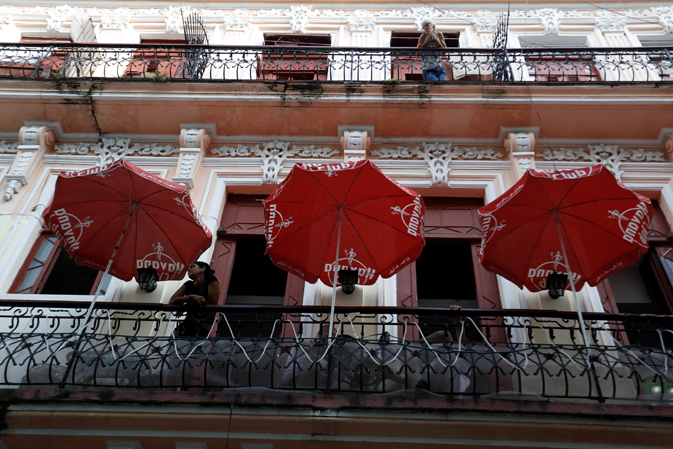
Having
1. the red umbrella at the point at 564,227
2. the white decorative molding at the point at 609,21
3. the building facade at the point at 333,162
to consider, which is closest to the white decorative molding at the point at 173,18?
the building facade at the point at 333,162

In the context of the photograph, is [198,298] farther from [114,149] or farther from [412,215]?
[114,149]

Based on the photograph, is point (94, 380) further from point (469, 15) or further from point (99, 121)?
point (469, 15)

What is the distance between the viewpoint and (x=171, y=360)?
5.16 meters

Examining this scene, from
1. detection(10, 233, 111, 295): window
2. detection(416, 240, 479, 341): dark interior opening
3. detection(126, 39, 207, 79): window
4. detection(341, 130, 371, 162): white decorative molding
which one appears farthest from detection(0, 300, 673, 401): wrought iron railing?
detection(126, 39, 207, 79): window

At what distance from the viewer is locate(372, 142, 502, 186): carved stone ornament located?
804cm

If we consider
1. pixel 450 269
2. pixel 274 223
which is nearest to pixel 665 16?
pixel 450 269

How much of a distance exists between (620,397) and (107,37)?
10276mm

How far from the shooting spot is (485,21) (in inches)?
416

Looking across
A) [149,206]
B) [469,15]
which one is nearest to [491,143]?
[469,15]

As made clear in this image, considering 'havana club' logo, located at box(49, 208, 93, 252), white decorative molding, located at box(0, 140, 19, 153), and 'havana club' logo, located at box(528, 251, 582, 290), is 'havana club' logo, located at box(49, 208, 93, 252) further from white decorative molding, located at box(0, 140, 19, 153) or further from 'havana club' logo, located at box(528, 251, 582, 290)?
'havana club' logo, located at box(528, 251, 582, 290)

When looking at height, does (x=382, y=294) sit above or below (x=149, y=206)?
below

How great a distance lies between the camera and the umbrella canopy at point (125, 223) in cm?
614

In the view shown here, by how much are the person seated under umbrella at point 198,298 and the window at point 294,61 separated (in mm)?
3758

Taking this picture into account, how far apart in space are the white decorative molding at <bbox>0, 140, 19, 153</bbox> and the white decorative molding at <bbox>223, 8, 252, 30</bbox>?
175 inches
